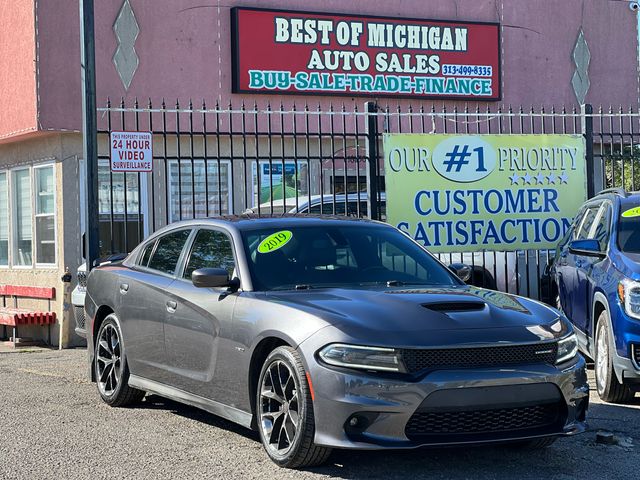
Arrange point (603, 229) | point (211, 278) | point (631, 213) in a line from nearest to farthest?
1. point (211, 278)
2. point (631, 213)
3. point (603, 229)

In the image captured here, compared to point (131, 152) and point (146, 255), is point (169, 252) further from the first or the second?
point (131, 152)

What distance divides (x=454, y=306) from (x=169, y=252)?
2.73 m

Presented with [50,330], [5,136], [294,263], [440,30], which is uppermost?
[440,30]

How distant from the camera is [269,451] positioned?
6301 mm

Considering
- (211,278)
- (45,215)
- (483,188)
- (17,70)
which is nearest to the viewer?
Result: (211,278)

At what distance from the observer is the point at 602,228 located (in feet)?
30.9

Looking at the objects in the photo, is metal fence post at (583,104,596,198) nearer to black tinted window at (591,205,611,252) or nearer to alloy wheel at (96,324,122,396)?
black tinted window at (591,205,611,252)

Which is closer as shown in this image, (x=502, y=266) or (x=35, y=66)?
(x=502, y=266)

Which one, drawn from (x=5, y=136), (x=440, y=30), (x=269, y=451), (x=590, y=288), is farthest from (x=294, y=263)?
(x=440, y=30)

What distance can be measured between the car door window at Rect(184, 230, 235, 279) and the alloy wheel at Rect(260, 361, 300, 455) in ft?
3.63

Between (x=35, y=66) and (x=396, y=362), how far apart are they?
11076 mm

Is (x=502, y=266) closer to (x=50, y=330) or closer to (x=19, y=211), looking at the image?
(x=50, y=330)

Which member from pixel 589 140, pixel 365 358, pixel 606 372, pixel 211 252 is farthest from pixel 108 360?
pixel 589 140

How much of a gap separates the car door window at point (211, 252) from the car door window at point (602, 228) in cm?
336
